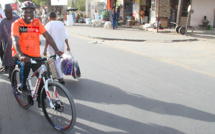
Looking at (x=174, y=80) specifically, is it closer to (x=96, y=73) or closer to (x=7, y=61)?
(x=96, y=73)

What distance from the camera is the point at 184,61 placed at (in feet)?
25.7

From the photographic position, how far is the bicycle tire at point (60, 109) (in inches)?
115

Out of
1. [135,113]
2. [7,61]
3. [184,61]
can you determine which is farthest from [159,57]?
[7,61]

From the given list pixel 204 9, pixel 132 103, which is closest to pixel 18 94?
pixel 132 103

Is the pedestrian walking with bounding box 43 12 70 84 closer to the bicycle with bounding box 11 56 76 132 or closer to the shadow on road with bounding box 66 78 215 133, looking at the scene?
the shadow on road with bounding box 66 78 215 133

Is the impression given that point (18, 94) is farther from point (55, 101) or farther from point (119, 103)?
point (119, 103)

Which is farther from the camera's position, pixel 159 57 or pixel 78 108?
pixel 159 57

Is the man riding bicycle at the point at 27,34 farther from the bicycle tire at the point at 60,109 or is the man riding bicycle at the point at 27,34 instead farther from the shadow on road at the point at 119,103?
the shadow on road at the point at 119,103

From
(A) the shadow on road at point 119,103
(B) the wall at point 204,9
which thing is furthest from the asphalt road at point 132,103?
(B) the wall at point 204,9

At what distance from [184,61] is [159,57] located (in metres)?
1.07

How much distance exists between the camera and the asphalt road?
3.35m

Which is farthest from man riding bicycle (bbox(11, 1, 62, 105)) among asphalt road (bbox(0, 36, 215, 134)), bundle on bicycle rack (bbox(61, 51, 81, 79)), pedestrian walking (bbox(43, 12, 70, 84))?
bundle on bicycle rack (bbox(61, 51, 81, 79))

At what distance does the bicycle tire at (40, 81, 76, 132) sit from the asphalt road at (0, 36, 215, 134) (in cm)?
15

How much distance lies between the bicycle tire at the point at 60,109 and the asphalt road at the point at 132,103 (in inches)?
6.0
